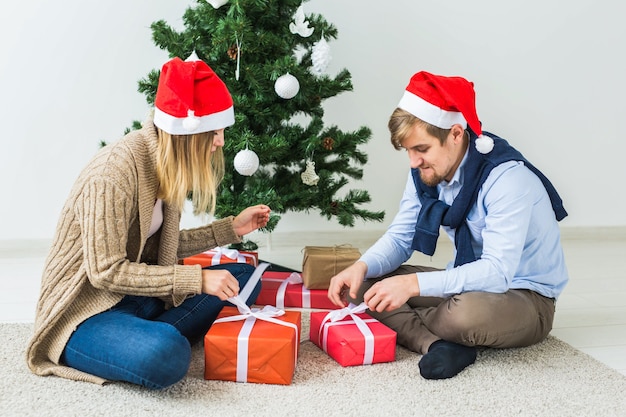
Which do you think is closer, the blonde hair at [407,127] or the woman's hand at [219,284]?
the woman's hand at [219,284]

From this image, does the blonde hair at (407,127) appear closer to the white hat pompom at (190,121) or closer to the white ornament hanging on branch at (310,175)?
the white hat pompom at (190,121)

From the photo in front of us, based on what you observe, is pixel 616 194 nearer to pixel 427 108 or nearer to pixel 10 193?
pixel 427 108

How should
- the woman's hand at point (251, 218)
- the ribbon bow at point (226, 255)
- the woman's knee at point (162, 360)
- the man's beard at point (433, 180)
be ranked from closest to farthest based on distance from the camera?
the woman's knee at point (162, 360) → the man's beard at point (433, 180) → the woman's hand at point (251, 218) → the ribbon bow at point (226, 255)

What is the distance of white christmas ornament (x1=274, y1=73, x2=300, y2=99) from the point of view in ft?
7.63

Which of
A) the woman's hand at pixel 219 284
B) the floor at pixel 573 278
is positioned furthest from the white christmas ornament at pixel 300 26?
the woman's hand at pixel 219 284

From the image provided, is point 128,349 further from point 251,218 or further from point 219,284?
point 251,218

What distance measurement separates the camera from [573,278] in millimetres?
2838

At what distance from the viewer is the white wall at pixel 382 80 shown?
2980mm

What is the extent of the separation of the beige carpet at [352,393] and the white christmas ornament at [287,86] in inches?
37.7

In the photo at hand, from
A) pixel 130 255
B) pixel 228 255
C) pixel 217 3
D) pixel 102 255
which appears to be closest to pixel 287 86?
pixel 217 3

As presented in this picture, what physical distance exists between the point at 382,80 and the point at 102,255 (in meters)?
2.04

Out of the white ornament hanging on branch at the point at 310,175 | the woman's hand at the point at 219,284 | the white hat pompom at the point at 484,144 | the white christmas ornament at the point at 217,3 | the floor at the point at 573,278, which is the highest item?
the white christmas ornament at the point at 217,3

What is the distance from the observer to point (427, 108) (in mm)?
1785

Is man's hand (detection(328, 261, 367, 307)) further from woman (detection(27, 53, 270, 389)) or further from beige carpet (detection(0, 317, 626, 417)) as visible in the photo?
woman (detection(27, 53, 270, 389))
